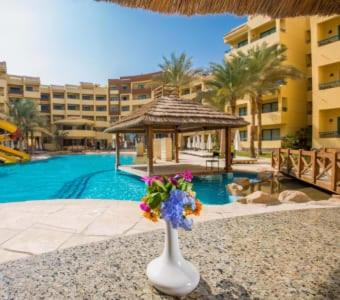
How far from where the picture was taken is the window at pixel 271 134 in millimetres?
30206

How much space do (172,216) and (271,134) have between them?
101ft

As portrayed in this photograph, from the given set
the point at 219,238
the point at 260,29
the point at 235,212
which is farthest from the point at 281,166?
the point at 260,29

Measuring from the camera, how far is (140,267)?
3371mm

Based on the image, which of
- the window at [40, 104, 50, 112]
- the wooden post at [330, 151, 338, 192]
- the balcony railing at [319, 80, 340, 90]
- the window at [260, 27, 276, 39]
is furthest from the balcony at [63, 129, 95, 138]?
the wooden post at [330, 151, 338, 192]

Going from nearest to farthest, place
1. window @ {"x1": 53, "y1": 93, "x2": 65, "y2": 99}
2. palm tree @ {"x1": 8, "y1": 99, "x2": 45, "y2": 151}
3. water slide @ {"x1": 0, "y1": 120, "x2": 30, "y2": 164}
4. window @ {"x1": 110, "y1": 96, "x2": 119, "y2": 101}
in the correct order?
water slide @ {"x1": 0, "y1": 120, "x2": 30, "y2": 164}, palm tree @ {"x1": 8, "y1": 99, "x2": 45, "y2": 151}, window @ {"x1": 53, "y1": 93, "x2": 65, "y2": 99}, window @ {"x1": 110, "y1": 96, "x2": 119, "y2": 101}

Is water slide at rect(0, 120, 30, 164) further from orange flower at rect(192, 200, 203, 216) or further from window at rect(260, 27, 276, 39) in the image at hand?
window at rect(260, 27, 276, 39)

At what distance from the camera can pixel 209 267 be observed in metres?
3.38

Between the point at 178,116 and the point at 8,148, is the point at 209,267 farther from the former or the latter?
the point at 8,148

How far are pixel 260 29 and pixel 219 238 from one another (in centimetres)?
3301

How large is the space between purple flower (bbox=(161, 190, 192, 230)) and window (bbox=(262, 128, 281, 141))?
1172 inches

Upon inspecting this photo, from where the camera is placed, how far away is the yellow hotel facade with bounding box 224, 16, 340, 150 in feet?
74.9

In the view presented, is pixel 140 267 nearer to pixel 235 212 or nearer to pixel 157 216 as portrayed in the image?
pixel 157 216

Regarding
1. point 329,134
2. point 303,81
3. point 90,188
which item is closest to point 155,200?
point 90,188

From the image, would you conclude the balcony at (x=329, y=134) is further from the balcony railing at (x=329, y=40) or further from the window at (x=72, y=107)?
the window at (x=72, y=107)
